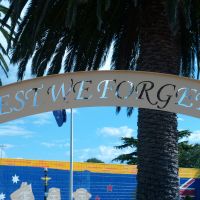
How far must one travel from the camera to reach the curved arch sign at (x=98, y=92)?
8.66 meters

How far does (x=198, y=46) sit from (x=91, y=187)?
510 inches

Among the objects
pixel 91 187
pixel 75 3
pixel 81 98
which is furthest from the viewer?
pixel 91 187

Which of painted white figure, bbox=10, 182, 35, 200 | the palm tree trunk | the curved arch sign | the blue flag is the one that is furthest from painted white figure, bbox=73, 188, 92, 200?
the curved arch sign

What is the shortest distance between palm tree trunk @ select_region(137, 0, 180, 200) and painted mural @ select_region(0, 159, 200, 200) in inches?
472

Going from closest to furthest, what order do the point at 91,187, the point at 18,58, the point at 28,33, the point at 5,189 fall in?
the point at 28,33 → the point at 18,58 → the point at 5,189 → the point at 91,187

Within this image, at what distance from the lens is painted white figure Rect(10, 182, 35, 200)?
73.6 ft

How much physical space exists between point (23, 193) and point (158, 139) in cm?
1295

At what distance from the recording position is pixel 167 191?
10.6 metres

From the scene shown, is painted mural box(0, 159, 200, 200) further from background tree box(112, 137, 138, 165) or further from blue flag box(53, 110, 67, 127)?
background tree box(112, 137, 138, 165)

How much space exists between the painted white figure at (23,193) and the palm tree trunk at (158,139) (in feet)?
39.9

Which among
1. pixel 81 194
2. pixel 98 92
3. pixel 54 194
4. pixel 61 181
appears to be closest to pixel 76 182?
pixel 81 194

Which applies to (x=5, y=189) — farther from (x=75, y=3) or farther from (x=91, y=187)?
(x=75, y=3)

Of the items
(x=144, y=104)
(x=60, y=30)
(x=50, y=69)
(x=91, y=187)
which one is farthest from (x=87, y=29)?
(x=91, y=187)

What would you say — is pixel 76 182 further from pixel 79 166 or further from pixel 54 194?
pixel 54 194
